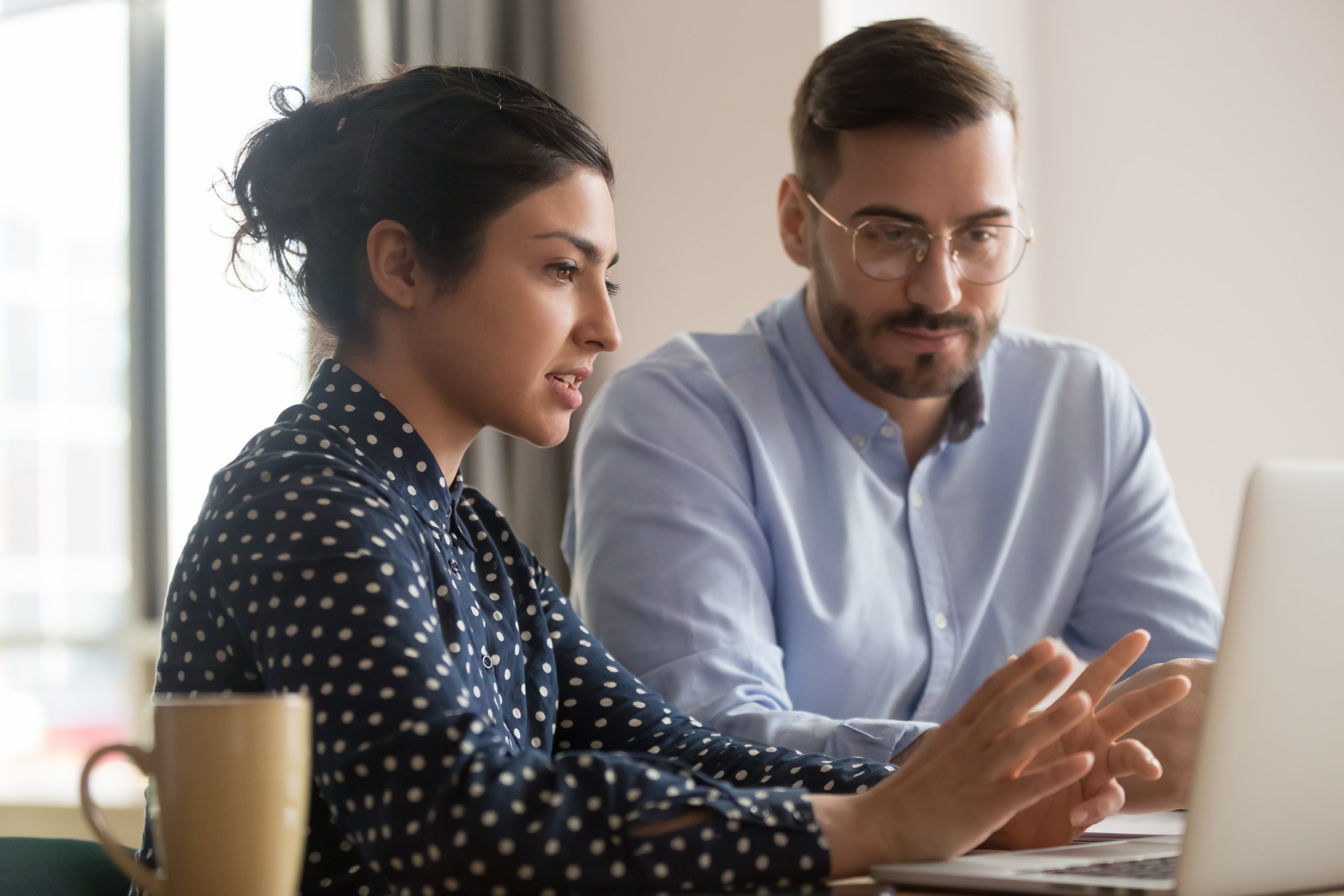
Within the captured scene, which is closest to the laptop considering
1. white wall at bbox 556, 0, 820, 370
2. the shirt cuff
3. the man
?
the shirt cuff

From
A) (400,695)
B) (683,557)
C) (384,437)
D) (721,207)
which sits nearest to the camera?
(400,695)

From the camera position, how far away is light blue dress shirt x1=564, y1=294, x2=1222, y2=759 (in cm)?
142

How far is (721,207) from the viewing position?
8.30 feet

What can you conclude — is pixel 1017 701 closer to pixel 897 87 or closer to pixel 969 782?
pixel 969 782

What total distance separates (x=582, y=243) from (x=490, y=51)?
69.3 inches

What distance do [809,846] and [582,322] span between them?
0.50 m

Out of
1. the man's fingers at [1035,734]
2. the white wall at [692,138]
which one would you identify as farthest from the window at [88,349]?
the man's fingers at [1035,734]

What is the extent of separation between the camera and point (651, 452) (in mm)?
1503

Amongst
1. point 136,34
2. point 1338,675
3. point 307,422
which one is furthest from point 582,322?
point 136,34

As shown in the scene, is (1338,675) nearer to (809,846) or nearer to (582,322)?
(809,846)

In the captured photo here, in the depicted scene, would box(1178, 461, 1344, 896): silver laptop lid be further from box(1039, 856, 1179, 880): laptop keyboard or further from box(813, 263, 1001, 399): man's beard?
box(813, 263, 1001, 399): man's beard

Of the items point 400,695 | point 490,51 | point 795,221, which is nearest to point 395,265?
point 400,695

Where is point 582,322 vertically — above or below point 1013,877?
above

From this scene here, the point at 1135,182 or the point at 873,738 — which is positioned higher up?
the point at 1135,182
